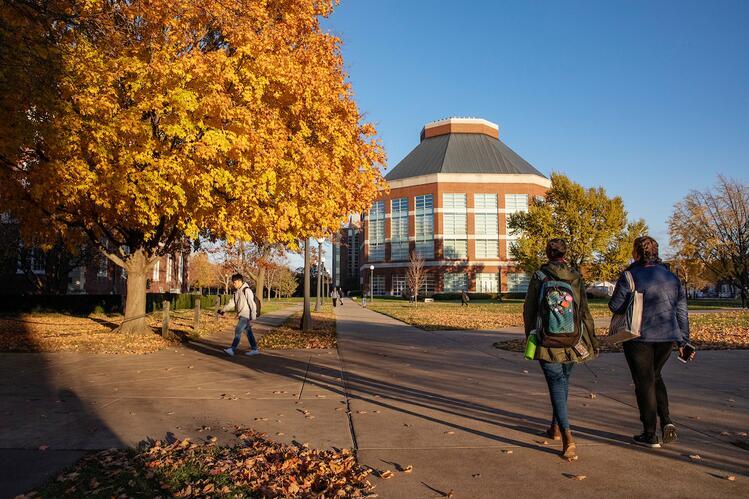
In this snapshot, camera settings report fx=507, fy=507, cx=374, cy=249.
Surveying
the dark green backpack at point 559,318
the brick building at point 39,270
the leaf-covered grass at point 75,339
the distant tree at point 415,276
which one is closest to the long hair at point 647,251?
the dark green backpack at point 559,318

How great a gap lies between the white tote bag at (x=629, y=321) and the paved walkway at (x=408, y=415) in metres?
0.95

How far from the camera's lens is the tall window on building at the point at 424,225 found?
6694 centimetres

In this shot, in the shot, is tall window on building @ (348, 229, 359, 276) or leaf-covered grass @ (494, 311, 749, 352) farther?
tall window on building @ (348, 229, 359, 276)

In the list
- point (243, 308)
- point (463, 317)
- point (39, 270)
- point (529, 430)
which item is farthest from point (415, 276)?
point (529, 430)

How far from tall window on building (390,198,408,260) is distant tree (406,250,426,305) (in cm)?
229

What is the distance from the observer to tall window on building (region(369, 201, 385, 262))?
7188 cm

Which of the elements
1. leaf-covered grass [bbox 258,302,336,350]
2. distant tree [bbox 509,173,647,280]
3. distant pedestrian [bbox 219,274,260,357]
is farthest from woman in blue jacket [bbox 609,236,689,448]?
distant tree [bbox 509,173,647,280]

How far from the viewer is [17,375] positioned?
25.7 ft

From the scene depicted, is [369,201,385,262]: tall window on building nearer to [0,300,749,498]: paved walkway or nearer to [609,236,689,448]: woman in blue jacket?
[0,300,749,498]: paved walkway

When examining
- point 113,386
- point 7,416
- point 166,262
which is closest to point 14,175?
point 113,386

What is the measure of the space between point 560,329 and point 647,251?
4.13 feet

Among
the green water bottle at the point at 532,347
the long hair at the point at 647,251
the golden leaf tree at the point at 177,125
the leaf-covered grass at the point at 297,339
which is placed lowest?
the leaf-covered grass at the point at 297,339

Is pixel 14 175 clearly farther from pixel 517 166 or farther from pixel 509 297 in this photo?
pixel 517 166

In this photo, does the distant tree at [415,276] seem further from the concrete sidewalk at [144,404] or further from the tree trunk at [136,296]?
the concrete sidewalk at [144,404]
